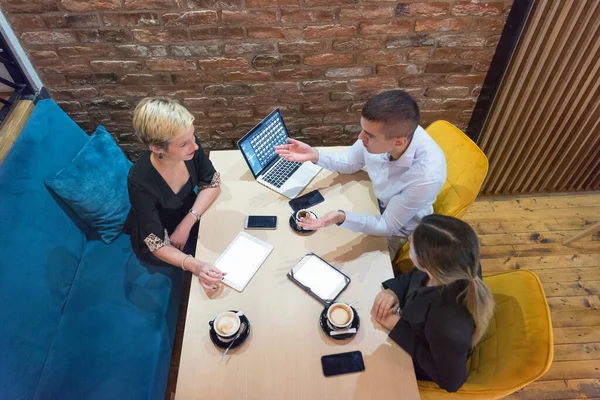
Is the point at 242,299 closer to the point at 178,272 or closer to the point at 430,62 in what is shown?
the point at 178,272

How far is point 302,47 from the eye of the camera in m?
2.16

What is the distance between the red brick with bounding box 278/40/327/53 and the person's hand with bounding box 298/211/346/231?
97 centimetres

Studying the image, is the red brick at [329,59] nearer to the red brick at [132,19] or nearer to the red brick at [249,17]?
the red brick at [249,17]

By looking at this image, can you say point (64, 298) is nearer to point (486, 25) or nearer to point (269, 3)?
point (269, 3)

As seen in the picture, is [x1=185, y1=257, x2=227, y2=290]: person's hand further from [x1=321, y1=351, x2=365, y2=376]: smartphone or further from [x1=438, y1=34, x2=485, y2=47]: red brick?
[x1=438, y1=34, x2=485, y2=47]: red brick

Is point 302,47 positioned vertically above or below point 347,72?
above

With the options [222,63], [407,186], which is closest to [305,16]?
[222,63]

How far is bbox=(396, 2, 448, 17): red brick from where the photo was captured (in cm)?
201

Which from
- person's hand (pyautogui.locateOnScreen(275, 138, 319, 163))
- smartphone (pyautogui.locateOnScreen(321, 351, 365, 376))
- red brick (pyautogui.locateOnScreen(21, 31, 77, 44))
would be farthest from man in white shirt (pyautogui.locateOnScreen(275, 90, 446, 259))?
red brick (pyautogui.locateOnScreen(21, 31, 77, 44))

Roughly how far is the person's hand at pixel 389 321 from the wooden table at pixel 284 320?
1.1 inches

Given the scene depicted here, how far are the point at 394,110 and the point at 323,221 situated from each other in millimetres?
530

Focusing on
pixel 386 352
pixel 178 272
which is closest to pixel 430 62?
pixel 386 352

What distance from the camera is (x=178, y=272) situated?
2.11m

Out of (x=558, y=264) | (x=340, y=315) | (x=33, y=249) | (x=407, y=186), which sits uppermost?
(x=407, y=186)
